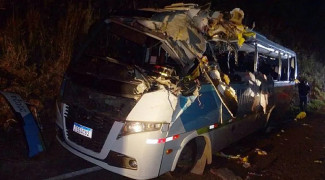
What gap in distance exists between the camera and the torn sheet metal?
15.8ft

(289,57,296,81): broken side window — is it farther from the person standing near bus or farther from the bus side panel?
the person standing near bus

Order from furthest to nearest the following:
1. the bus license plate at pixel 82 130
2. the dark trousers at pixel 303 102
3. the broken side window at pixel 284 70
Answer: the dark trousers at pixel 303 102 < the broken side window at pixel 284 70 < the bus license plate at pixel 82 130

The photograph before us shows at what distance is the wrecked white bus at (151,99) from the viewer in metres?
3.94

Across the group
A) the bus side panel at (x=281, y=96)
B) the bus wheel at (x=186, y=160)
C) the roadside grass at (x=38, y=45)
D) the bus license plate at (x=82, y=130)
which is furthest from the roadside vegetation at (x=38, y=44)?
the bus side panel at (x=281, y=96)

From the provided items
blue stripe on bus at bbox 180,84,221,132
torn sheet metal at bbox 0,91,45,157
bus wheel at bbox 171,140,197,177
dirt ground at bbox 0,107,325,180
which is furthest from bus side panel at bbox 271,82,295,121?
torn sheet metal at bbox 0,91,45,157

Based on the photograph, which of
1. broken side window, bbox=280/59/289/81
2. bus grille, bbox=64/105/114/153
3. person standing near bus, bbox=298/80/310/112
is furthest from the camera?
person standing near bus, bbox=298/80/310/112

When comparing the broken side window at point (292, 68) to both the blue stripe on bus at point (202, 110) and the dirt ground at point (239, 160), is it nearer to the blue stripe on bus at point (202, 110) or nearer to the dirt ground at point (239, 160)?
the dirt ground at point (239, 160)

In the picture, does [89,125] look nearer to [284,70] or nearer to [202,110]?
[202,110]

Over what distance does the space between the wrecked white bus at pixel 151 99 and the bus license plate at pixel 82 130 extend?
1 centimetres

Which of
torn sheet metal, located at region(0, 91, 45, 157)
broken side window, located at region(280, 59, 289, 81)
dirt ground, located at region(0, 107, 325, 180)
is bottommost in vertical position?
dirt ground, located at region(0, 107, 325, 180)

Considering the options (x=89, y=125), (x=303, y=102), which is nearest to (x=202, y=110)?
(x=89, y=125)

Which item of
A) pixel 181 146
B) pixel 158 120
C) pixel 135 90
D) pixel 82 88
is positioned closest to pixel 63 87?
pixel 82 88

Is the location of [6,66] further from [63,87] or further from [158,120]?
[158,120]

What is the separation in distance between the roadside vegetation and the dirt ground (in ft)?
3.10
